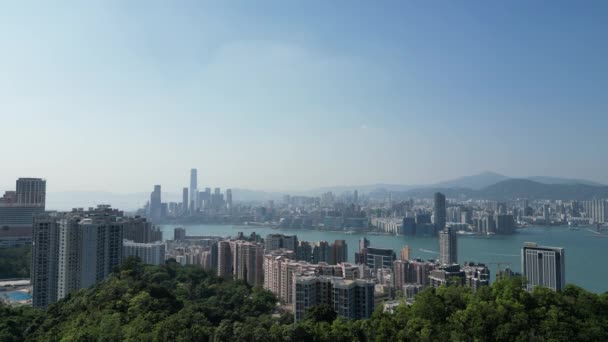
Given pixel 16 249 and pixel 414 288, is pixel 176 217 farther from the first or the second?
pixel 414 288

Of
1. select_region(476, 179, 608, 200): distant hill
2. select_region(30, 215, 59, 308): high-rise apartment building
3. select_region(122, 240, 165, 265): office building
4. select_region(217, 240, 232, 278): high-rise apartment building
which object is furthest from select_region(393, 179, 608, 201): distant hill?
select_region(30, 215, 59, 308): high-rise apartment building

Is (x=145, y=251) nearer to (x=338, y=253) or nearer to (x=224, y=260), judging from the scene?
(x=224, y=260)

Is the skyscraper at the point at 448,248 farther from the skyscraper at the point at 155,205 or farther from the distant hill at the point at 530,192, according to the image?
the skyscraper at the point at 155,205

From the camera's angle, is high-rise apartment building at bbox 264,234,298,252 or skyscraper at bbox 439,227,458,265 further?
skyscraper at bbox 439,227,458,265

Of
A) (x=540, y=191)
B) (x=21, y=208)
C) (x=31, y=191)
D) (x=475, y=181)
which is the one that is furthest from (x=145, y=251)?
(x=475, y=181)

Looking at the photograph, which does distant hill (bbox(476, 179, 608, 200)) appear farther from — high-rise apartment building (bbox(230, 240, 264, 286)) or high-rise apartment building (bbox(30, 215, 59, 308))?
high-rise apartment building (bbox(30, 215, 59, 308))

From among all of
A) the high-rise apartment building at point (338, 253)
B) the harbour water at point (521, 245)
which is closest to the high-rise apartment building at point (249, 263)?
the high-rise apartment building at point (338, 253)

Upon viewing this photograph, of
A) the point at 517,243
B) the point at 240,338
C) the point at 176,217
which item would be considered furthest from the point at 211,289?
the point at 176,217

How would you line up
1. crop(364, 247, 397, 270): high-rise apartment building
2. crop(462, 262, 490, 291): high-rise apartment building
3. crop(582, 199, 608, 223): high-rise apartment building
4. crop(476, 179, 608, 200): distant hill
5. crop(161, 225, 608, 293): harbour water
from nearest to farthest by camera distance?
crop(462, 262, 490, 291): high-rise apartment building
crop(161, 225, 608, 293): harbour water
crop(364, 247, 397, 270): high-rise apartment building
crop(582, 199, 608, 223): high-rise apartment building
crop(476, 179, 608, 200): distant hill
